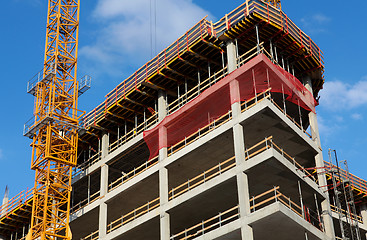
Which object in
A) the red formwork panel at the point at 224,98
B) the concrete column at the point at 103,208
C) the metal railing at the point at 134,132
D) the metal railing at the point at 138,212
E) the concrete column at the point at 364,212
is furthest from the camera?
the concrete column at the point at 364,212

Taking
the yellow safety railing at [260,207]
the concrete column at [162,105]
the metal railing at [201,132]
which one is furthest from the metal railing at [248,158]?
the concrete column at [162,105]

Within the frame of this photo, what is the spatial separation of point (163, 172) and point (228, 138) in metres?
5.97

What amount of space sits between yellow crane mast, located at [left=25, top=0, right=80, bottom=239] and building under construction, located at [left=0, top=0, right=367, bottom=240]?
110 inches

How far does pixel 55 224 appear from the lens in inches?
2088

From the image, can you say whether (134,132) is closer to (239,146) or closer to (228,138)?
(228,138)

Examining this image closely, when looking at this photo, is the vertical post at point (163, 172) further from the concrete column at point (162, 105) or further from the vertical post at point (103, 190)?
the vertical post at point (103, 190)

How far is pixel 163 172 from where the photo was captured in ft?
151

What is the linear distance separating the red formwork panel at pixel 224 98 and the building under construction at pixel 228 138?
0.08 metres

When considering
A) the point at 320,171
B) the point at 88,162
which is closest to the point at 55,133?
the point at 88,162

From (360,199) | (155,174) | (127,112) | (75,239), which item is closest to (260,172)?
(155,174)

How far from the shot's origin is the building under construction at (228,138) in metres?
40.5

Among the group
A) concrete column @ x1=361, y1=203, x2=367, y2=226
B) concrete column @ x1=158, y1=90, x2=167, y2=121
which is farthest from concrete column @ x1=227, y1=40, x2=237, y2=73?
concrete column @ x1=361, y1=203, x2=367, y2=226

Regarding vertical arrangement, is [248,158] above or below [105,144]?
below

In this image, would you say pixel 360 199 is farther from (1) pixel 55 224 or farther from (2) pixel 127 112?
(1) pixel 55 224
